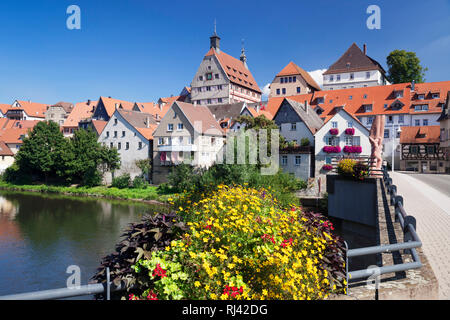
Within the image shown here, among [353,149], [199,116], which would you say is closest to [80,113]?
[199,116]

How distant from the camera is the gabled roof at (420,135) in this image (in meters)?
44.8

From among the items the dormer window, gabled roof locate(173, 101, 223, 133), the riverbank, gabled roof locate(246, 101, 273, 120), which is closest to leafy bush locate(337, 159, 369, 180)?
the riverbank

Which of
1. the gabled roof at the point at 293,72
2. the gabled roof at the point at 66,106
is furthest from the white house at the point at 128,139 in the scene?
the gabled roof at the point at 66,106

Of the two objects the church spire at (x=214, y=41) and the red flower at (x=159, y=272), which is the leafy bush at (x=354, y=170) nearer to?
the red flower at (x=159, y=272)

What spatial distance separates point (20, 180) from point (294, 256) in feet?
199

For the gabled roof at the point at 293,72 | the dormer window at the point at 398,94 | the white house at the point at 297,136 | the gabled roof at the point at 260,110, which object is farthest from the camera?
the gabled roof at the point at 293,72

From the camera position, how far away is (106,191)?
46.2m

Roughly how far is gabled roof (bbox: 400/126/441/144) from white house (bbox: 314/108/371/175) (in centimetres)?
1255

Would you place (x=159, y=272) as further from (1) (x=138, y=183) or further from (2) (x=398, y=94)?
(2) (x=398, y=94)

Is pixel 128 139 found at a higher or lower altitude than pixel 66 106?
lower

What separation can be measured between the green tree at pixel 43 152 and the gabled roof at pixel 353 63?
174 ft

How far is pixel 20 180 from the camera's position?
181 feet

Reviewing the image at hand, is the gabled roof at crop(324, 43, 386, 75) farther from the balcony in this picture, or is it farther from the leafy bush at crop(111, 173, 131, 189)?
the leafy bush at crop(111, 173, 131, 189)

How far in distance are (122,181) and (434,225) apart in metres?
43.3
